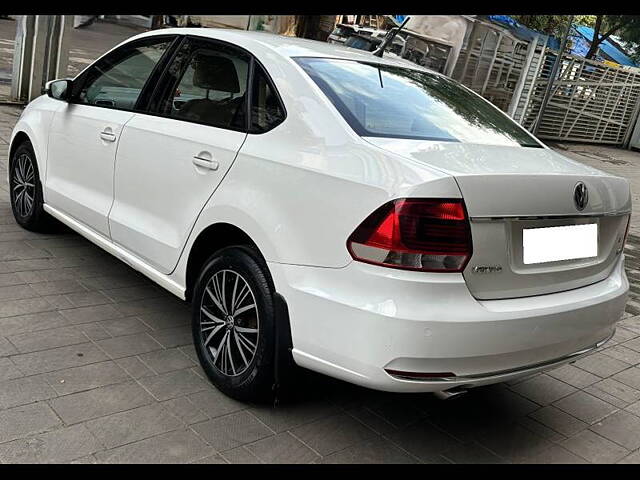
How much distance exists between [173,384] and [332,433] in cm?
79

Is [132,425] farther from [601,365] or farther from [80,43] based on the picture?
[80,43]

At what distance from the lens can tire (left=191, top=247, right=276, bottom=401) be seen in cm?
296

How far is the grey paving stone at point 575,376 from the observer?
12.8 feet

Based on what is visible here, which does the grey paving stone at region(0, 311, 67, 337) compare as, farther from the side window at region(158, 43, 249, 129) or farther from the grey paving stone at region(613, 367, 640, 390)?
the grey paving stone at region(613, 367, 640, 390)

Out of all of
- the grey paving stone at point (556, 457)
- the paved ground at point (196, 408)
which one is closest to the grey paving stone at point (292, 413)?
the paved ground at point (196, 408)

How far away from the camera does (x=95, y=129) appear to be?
4219mm

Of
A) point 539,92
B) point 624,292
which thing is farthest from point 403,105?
point 539,92

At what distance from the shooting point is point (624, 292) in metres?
3.20

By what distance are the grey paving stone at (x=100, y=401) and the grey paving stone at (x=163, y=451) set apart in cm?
27

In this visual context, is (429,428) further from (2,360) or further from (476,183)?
(2,360)

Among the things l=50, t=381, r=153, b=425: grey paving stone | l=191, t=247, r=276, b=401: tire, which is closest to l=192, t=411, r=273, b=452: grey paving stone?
l=191, t=247, r=276, b=401: tire
